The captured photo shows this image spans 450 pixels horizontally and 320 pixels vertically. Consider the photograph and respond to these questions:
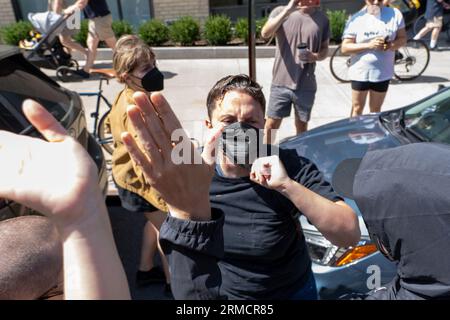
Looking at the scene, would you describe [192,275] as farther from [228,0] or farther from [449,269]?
[228,0]

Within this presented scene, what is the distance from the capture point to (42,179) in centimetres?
82

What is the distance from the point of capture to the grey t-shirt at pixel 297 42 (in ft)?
13.6

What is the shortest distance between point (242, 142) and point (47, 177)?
0.94 meters

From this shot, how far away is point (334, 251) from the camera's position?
241 cm

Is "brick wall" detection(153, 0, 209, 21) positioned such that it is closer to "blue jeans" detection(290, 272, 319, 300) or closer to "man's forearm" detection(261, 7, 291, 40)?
"man's forearm" detection(261, 7, 291, 40)

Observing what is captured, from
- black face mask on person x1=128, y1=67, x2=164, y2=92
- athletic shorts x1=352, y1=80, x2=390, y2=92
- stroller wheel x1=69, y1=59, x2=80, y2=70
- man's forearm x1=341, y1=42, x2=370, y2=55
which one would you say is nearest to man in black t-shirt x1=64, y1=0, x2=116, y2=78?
stroller wheel x1=69, y1=59, x2=80, y2=70

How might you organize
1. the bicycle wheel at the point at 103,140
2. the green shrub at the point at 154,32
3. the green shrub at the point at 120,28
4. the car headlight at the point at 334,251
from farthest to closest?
1. the green shrub at the point at 120,28
2. the green shrub at the point at 154,32
3. the bicycle wheel at the point at 103,140
4. the car headlight at the point at 334,251

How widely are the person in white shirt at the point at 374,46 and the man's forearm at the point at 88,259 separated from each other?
4.16 meters

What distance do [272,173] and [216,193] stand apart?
37cm

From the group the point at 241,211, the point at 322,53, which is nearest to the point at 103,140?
the point at 322,53

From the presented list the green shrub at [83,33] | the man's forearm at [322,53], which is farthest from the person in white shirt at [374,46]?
the green shrub at [83,33]

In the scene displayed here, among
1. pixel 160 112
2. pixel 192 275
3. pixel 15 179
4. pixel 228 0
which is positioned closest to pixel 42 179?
pixel 15 179

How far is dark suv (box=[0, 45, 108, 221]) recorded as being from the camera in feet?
8.64

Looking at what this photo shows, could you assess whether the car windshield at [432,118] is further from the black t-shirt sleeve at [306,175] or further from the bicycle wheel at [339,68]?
the bicycle wheel at [339,68]
